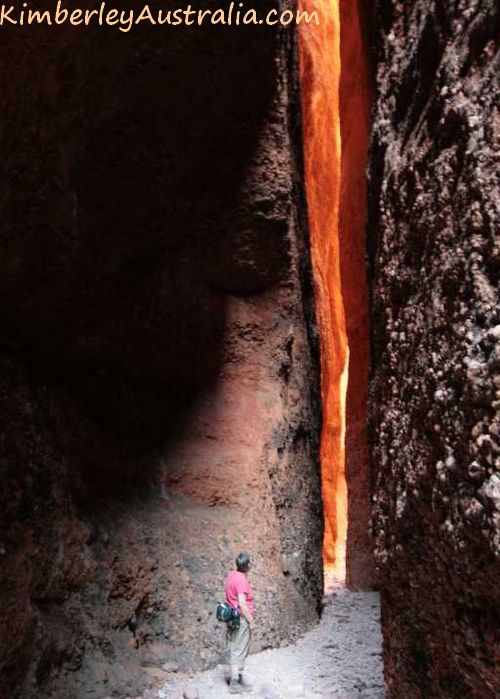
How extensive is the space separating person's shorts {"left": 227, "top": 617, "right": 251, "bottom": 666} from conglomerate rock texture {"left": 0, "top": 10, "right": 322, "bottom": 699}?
0.37m

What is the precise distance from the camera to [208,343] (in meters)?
5.44

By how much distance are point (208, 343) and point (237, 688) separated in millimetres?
2543

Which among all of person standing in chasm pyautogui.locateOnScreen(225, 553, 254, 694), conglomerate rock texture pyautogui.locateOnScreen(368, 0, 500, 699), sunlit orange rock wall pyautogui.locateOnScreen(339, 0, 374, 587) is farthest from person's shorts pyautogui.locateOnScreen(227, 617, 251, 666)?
sunlit orange rock wall pyautogui.locateOnScreen(339, 0, 374, 587)

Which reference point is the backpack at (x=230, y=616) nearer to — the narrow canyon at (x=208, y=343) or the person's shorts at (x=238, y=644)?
the person's shorts at (x=238, y=644)

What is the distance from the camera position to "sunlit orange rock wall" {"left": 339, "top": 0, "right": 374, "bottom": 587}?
284 inches

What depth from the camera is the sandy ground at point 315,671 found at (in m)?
3.85

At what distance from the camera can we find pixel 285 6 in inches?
221

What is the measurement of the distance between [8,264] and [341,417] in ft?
30.8

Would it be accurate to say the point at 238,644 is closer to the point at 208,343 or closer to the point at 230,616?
the point at 230,616

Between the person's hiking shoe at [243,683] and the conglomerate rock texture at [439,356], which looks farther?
the person's hiking shoe at [243,683]

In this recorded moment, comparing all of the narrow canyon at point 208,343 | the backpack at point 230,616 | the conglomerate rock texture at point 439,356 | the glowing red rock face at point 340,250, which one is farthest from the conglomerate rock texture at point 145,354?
the conglomerate rock texture at point 439,356

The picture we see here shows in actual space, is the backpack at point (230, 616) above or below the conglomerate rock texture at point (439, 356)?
below

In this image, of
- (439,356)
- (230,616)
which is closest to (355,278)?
(230,616)

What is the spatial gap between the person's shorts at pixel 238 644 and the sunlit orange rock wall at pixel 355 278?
3181 mm
